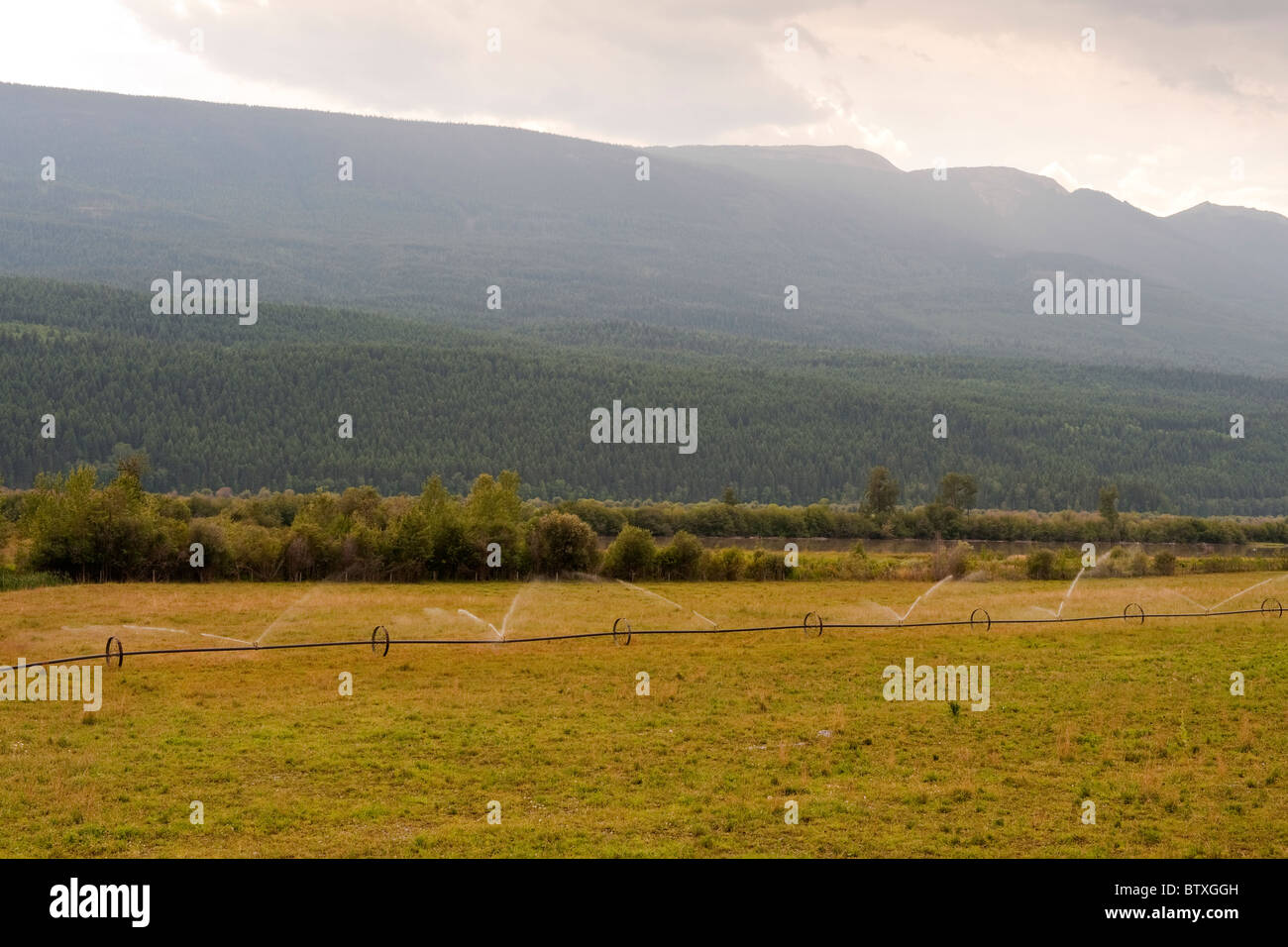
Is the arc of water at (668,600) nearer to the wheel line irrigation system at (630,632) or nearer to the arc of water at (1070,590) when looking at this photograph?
the wheel line irrigation system at (630,632)

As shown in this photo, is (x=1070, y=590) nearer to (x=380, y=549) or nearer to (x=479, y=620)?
(x=479, y=620)

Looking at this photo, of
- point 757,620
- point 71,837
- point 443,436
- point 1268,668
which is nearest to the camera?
point 71,837

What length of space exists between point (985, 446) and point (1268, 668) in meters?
153

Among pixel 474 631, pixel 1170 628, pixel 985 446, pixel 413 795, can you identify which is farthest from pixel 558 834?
pixel 985 446

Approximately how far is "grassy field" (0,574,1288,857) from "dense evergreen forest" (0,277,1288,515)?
10445cm

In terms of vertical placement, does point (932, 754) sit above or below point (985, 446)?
below

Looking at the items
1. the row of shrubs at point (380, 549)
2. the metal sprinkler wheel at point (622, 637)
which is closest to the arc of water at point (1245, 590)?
the row of shrubs at point (380, 549)

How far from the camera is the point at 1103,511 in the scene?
300 feet

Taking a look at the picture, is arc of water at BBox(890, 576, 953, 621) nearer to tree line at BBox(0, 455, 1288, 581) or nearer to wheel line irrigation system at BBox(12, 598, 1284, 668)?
wheel line irrigation system at BBox(12, 598, 1284, 668)

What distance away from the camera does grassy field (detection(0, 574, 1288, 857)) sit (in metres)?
18.7

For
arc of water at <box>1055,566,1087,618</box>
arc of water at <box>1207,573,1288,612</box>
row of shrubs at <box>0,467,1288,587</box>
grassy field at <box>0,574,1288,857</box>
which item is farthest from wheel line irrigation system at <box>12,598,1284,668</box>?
row of shrubs at <box>0,467,1288,587</box>

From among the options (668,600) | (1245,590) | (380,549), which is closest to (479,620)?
(668,600)

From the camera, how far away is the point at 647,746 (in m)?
24.7
